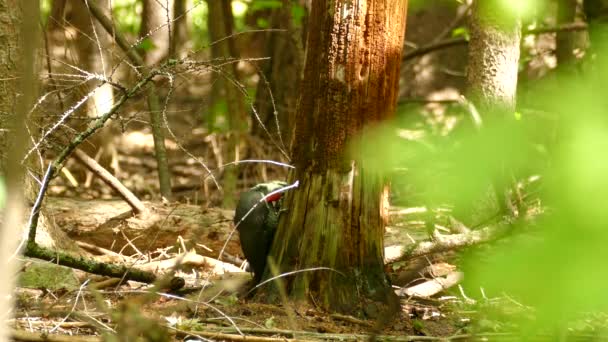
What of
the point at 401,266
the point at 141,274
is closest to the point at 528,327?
the point at 141,274

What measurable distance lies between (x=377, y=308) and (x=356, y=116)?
0.98 metres

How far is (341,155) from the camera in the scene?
162 inches

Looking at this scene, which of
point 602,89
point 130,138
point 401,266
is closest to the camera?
point 602,89

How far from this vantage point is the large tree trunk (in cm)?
406

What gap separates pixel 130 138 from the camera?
35.1ft

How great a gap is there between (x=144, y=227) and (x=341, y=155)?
2151 millimetres

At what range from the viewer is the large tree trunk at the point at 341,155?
4.06 meters

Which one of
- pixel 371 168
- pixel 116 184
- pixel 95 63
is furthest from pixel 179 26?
pixel 371 168

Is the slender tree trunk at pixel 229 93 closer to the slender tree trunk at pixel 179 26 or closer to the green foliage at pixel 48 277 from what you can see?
the slender tree trunk at pixel 179 26

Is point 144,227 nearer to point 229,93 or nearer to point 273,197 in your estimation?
point 273,197

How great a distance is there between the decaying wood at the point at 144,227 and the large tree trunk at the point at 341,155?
1546 millimetres

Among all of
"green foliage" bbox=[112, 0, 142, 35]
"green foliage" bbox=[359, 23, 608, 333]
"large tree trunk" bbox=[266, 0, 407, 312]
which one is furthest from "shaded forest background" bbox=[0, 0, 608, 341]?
"green foliage" bbox=[112, 0, 142, 35]

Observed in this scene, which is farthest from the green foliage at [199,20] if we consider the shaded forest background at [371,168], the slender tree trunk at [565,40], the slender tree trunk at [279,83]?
the slender tree trunk at [565,40]

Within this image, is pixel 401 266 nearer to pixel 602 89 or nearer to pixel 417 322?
pixel 417 322
